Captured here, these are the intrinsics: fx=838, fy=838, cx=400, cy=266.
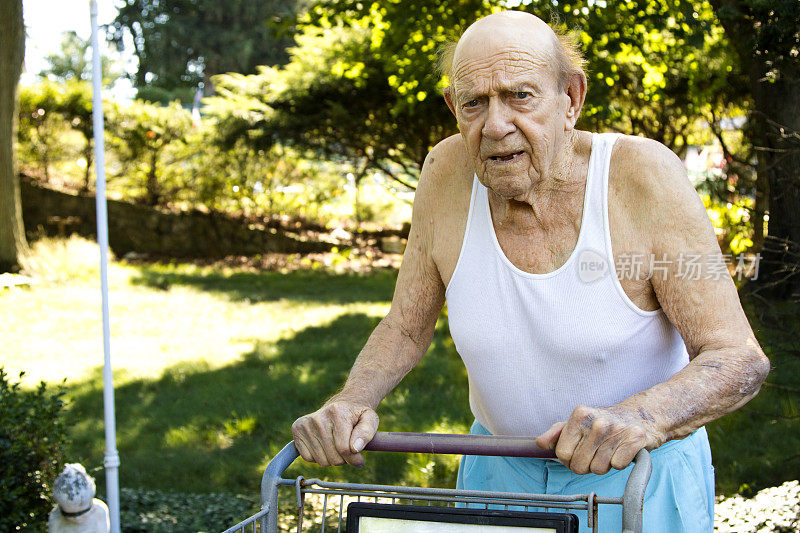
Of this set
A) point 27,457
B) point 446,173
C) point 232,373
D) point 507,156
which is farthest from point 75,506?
point 232,373

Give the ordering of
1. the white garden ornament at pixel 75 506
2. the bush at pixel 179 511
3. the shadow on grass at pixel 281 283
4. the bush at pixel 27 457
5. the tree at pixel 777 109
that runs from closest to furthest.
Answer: the white garden ornament at pixel 75 506
the bush at pixel 27 457
the bush at pixel 179 511
the tree at pixel 777 109
the shadow on grass at pixel 281 283

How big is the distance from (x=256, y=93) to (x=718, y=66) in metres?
7.67

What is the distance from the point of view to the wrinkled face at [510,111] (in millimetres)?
1907

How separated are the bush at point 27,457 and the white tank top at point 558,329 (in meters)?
2.83

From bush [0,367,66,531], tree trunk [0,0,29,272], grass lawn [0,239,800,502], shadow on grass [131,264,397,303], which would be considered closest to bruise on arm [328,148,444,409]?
bush [0,367,66,531]

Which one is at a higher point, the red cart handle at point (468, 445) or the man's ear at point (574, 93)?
the man's ear at point (574, 93)

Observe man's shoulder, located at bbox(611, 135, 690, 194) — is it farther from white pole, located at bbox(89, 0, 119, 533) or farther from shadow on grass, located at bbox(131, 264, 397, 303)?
shadow on grass, located at bbox(131, 264, 397, 303)

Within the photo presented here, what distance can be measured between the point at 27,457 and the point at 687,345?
11.1 ft

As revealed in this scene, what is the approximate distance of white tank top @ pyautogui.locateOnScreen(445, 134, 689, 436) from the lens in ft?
6.39

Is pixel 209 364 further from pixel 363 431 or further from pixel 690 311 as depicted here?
pixel 690 311

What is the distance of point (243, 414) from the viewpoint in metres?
6.30

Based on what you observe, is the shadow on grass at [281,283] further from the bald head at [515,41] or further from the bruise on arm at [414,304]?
the bald head at [515,41]

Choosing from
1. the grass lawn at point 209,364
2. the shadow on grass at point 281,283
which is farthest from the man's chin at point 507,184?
the shadow on grass at point 281,283

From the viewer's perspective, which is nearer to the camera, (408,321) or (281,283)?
(408,321)
